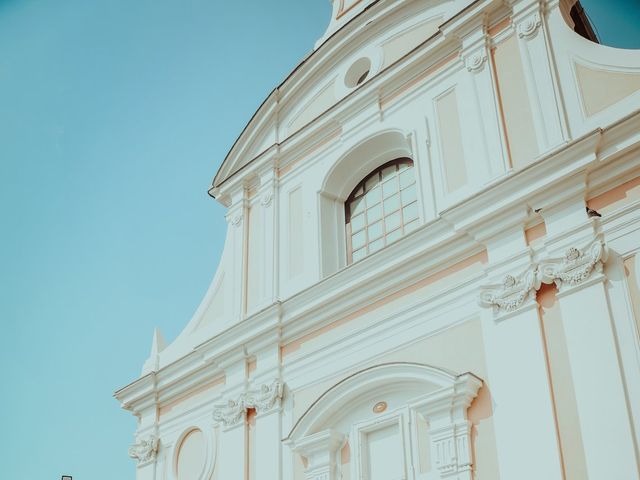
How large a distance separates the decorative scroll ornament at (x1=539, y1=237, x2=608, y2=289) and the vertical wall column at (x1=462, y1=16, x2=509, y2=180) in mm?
1738

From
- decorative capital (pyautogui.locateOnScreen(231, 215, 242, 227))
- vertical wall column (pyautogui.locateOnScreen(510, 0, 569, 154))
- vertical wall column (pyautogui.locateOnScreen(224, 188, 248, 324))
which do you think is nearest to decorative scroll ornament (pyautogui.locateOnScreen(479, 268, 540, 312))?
vertical wall column (pyautogui.locateOnScreen(510, 0, 569, 154))

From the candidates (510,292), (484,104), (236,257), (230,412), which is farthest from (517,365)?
(236,257)

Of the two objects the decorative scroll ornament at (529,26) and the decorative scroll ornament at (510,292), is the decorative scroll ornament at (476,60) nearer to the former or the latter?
the decorative scroll ornament at (529,26)

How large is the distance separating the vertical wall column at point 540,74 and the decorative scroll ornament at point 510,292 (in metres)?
1.69

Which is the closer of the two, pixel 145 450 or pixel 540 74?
pixel 540 74

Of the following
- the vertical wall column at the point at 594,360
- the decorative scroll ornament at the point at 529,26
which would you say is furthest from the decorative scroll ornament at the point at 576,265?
the decorative scroll ornament at the point at 529,26

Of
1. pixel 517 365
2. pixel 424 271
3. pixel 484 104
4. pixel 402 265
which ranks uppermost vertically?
pixel 484 104

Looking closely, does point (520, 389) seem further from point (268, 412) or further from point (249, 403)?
point (249, 403)

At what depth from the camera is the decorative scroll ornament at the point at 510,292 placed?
11.0m

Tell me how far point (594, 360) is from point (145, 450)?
7930 mm

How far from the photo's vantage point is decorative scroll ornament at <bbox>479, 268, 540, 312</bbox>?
11.0 meters

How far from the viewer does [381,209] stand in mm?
14477

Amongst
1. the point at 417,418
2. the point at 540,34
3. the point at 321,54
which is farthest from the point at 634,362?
the point at 321,54

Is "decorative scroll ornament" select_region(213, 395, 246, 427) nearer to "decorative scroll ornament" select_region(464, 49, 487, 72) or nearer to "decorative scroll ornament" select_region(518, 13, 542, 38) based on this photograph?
"decorative scroll ornament" select_region(464, 49, 487, 72)
